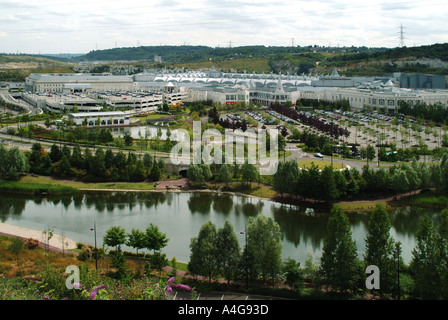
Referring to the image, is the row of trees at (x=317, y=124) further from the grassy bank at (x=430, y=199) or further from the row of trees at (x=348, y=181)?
the grassy bank at (x=430, y=199)

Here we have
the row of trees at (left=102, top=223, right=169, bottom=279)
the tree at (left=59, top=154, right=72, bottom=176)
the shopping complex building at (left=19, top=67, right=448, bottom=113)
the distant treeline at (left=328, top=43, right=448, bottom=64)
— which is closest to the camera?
the row of trees at (left=102, top=223, right=169, bottom=279)

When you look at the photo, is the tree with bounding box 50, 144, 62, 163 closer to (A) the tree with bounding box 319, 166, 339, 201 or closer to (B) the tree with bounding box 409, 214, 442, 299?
(A) the tree with bounding box 319, 166, 339, 201

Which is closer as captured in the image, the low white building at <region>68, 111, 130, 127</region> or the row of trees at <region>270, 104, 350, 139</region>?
the row of trees at <region>270, 104, 350, 139</region>

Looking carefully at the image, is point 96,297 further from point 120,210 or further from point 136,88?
point 136,88

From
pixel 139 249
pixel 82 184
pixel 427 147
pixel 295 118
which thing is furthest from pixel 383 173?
pixel 295 118

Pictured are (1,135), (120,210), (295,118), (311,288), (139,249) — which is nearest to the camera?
(311,288)

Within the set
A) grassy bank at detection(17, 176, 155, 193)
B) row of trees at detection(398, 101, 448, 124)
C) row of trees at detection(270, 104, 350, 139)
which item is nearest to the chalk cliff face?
row of trees at detection(398, 101, 448, 124)

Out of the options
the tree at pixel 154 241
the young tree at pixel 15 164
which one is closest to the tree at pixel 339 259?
the tree at pixel 154 241
